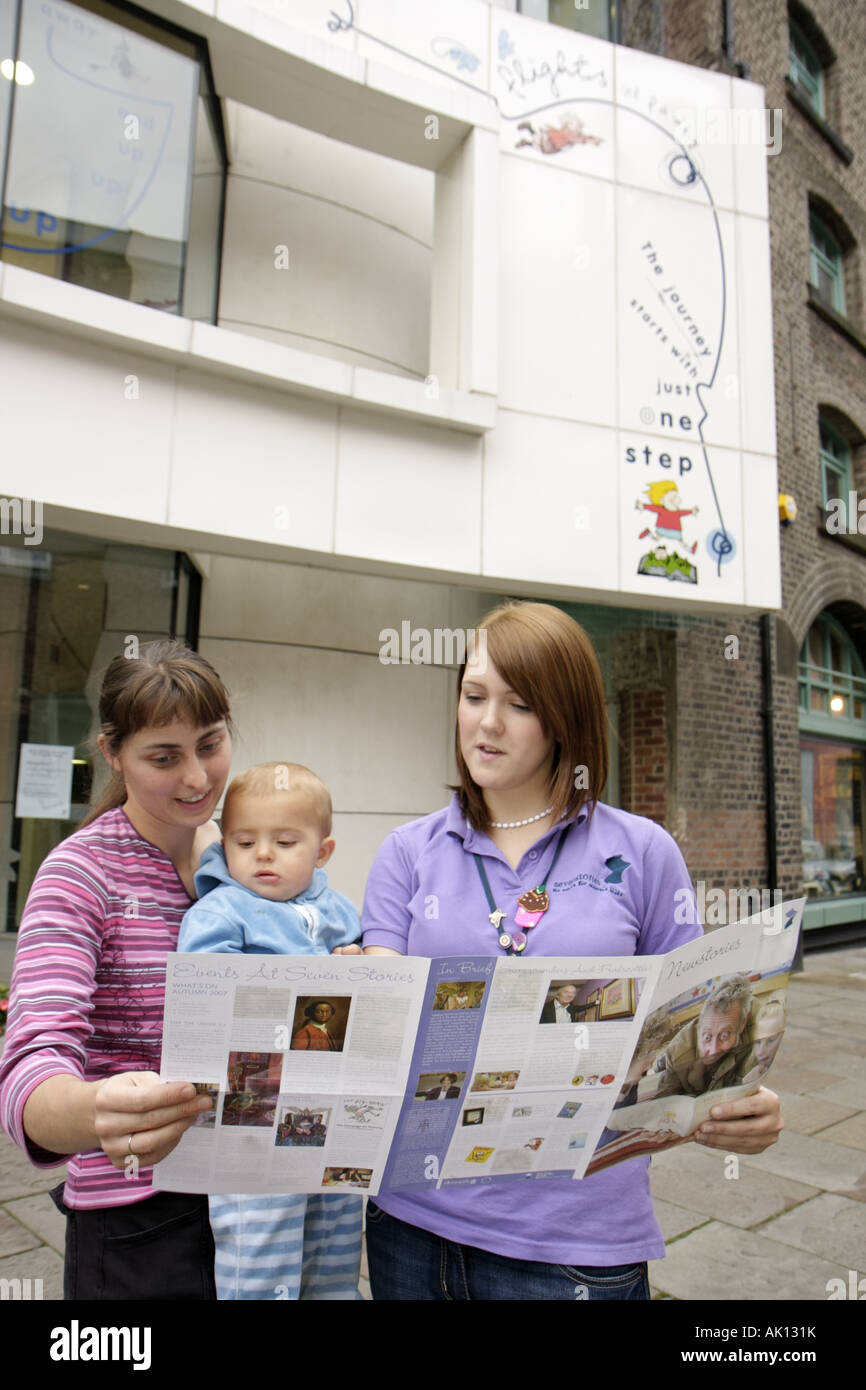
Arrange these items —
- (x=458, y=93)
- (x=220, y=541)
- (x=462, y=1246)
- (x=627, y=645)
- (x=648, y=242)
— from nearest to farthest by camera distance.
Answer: (x=462, y=1246) < (x=220, y=541) < (x=458, y=93) < (x=648, y=242) < (x=627, y=645)

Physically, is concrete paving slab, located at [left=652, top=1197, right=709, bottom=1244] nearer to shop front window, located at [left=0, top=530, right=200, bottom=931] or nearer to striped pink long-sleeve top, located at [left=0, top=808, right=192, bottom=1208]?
striped pink long-sleeve top, located at [left=0, top=808, right=192, bottom=1208]

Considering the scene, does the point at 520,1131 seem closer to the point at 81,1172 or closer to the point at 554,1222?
the point at 554,1222

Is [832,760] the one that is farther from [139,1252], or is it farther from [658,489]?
[139,1252]

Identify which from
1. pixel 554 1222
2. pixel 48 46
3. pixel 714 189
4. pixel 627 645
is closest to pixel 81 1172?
pixel 554 1222

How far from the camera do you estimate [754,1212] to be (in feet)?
11.6

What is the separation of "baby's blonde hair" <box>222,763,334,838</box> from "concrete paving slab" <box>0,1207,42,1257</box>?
2.35 metres

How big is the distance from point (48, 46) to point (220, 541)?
2.97m

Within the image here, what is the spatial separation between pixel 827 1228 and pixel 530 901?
9.55 ft

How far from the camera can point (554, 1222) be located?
4.60ft

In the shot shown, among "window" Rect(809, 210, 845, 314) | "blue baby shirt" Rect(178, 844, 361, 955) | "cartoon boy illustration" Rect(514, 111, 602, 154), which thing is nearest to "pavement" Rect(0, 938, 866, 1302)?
"blue baby shirt" Rect(178, 844, 361, 955)

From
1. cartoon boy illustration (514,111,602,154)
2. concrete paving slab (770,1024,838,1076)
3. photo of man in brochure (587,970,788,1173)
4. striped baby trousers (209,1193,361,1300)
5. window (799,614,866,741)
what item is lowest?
concrete paving slab (770,1024,838,1076)

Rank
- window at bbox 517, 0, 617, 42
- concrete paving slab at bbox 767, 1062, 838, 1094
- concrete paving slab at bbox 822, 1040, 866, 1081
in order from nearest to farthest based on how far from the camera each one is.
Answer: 1. concrete paving slab at bbox 767, 1062, 838, 1094
2. concrete paving slab at bbox 822, 1040, 866, 1081
3. window at bbox 517, 0, 617, 42

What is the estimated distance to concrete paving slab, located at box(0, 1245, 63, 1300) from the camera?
Result: 276 cm
